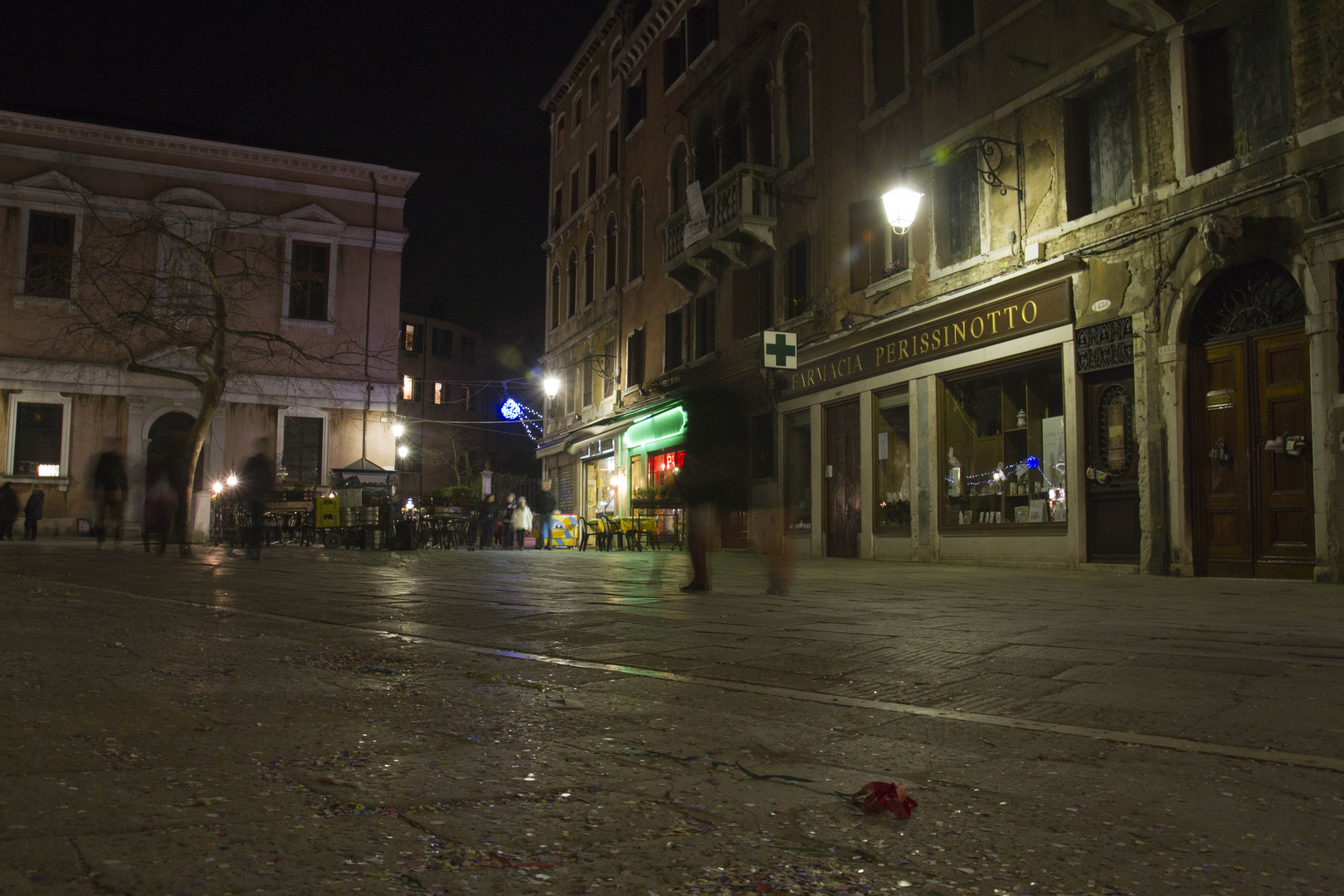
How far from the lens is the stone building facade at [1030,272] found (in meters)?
10.9

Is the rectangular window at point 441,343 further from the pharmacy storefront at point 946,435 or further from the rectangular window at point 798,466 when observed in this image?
the pharmacy storefront at point 946,435

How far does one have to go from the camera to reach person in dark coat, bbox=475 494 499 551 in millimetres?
25078

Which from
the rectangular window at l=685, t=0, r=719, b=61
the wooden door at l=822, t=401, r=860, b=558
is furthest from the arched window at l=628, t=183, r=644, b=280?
the wooden door at l=822, t=401, r=860, b=558

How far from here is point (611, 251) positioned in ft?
104

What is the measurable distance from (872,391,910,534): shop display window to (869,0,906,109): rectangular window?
5.19 m

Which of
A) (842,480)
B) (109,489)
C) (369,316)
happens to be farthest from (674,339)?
(369,316)

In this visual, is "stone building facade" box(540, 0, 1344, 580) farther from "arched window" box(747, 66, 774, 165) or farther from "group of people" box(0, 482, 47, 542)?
"group of people" box(0, 482, 47, 542)

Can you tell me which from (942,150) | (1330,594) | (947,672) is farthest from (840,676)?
(942,150)

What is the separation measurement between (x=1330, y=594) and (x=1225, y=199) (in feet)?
15.5

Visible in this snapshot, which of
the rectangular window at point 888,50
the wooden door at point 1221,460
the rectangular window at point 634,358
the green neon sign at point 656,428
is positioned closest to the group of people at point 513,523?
the green neon sign at point 656,428

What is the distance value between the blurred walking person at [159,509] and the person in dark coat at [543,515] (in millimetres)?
8826

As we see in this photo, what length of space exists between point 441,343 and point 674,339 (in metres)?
36.5

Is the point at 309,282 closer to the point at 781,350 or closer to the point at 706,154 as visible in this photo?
the point at 706,154

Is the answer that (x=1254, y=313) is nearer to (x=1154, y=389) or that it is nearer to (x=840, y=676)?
(x=1154, y=389)
